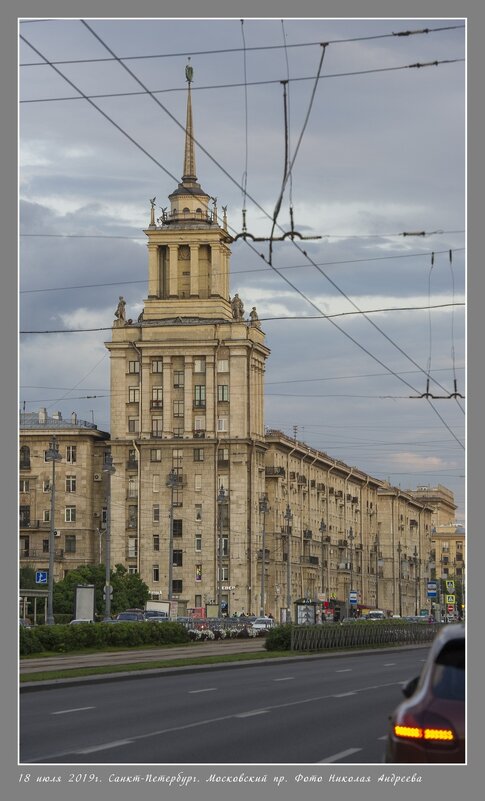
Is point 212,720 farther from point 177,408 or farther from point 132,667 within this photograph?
point 177,408

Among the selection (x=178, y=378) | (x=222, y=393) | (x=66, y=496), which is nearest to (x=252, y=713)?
(x=222, y=393)

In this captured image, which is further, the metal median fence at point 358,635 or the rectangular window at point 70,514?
the rectangular window at point 70,514

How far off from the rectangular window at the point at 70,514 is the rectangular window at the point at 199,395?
1482 centimetres

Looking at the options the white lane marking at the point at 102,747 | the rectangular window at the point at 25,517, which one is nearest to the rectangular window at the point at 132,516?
the rectangular window at the point at 25,517

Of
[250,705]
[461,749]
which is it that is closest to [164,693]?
[250,705]

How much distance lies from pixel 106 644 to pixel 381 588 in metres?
117

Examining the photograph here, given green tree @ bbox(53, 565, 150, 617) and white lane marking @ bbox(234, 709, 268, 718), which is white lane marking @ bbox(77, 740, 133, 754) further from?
green tree @ bbox(53, 565, 150, 617)

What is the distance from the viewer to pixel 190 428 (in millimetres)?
125688

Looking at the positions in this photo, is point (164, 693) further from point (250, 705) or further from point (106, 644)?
point (106, 644)

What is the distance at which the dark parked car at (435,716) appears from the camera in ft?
34.3

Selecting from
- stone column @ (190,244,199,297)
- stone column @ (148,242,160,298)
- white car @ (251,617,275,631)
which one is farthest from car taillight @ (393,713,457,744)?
stone column @ (148,242,160,298)

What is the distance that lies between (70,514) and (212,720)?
10972 centimetres

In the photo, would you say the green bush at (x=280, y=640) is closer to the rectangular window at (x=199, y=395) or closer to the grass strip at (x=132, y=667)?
the grass strip at (x=132, y=667)

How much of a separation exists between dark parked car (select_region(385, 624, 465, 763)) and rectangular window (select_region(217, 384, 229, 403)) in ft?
374
